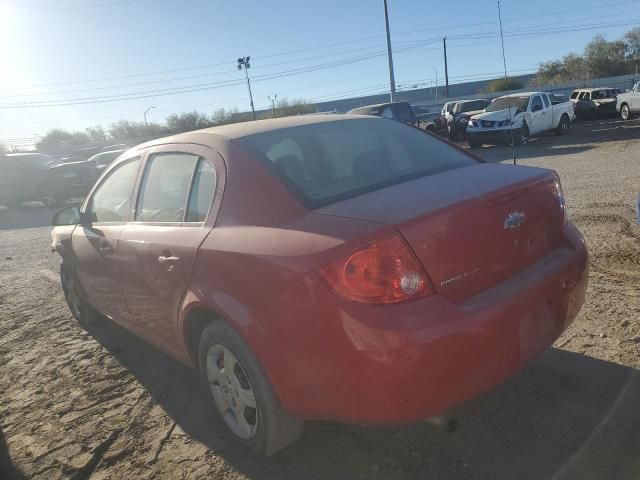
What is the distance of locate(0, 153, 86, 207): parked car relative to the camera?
56.4 ft

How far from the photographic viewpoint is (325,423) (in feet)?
9.27

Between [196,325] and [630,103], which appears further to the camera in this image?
[630,103]

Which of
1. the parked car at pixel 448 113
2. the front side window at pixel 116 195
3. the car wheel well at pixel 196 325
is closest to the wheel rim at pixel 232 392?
the car wheel well at pixel 196 325

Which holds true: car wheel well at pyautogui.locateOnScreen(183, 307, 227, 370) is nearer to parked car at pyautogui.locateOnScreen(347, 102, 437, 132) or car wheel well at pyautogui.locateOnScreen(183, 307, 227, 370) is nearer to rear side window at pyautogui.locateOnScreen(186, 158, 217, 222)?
rear side window at pyautogui.locateOnScreen(186, 158, 217, 222)

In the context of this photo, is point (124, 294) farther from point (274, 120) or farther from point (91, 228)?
point (274, 120)

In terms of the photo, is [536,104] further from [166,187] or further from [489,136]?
[166,187]

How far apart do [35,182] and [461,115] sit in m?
17.0

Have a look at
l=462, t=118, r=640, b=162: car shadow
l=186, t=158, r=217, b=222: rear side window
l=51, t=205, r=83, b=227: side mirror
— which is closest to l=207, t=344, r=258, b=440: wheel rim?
l=186, t=158, r=217, b=222: rear side window

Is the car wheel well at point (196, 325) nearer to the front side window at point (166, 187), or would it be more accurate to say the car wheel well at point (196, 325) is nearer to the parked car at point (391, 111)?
the front side window at point (166, 187)

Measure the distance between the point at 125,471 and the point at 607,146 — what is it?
16404mm

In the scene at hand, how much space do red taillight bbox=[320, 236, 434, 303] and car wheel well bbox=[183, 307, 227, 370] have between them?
779 millimetres

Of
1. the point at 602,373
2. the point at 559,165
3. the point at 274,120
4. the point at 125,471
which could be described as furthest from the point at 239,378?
the point at 559,165

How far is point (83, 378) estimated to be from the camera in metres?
3.76

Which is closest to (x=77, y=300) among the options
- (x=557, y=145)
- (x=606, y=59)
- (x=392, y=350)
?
(x=392, y=350)
